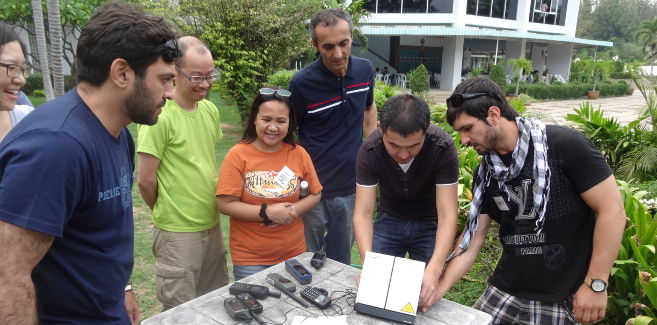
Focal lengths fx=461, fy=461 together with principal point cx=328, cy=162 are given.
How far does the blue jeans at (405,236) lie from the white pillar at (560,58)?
3223 centimetres

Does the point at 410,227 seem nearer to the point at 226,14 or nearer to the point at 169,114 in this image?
the point at 169,114

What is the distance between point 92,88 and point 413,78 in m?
17.6

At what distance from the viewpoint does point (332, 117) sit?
3.19 metres

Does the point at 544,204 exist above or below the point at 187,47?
below

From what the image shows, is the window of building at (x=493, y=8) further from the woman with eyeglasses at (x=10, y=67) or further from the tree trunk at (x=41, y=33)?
the woman with eyeglasses at (x=10, y=67)

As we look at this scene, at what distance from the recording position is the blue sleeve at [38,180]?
119 cm

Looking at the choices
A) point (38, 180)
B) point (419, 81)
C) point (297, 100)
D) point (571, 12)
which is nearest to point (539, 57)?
point (571, 12)

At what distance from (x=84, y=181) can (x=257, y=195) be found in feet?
4.26

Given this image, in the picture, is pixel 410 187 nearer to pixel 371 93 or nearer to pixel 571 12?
pixel 371 93

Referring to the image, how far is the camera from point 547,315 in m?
2.23

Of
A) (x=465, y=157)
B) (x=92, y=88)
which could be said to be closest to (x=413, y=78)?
(x=465, y=157)

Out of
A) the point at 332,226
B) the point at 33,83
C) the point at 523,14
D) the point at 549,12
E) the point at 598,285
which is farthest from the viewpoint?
the point at 549,12

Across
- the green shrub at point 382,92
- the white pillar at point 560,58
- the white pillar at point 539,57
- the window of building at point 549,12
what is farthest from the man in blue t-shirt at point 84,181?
the white pillar at point 539,57

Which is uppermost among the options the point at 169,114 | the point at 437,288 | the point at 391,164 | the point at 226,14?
the point at 226,14
